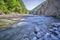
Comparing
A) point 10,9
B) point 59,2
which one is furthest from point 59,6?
point 10,9

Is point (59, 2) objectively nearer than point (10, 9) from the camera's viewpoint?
Yes

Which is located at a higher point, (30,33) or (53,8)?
(30,33)

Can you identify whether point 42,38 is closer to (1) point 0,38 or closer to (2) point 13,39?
(2) point 13,39

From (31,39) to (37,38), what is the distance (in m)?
0.41

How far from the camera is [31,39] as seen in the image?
789 centimetres

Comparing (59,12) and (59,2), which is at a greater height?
(59,2)

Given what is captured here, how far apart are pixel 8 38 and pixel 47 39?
2318 mm

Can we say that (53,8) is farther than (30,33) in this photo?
Yes

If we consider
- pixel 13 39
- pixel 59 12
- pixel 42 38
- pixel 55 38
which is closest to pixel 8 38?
pixel 13 39

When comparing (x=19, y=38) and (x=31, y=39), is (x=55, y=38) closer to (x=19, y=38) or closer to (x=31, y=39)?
(x=31, y=39)

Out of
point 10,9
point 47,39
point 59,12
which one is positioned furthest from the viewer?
point 10,9

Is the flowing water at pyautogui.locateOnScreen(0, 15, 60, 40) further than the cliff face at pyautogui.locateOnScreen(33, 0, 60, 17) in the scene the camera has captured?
No

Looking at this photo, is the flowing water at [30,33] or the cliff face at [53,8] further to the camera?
the cliff face at [53,8]

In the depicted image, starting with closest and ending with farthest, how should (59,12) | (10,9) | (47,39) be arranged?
1. (47,39)
2. (59,12)
3. (10,9)
